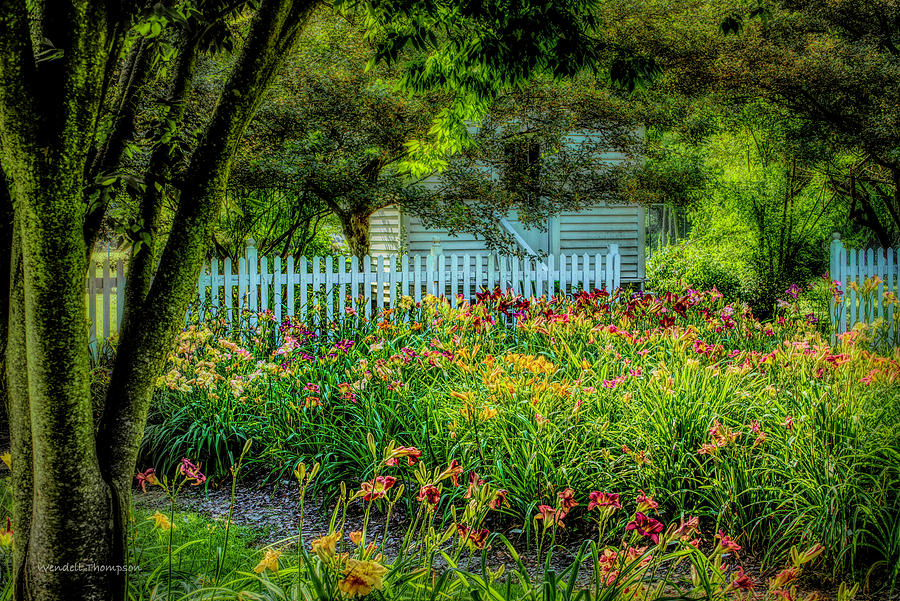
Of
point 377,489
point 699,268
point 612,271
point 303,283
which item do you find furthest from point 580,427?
point 699,268

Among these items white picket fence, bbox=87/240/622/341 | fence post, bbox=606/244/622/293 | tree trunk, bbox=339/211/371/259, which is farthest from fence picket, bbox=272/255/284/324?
fence post, bbox=606/244/622/293

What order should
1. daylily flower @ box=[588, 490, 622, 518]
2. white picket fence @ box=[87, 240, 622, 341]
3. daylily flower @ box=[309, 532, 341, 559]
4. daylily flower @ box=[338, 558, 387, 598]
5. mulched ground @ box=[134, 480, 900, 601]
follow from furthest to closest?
white picket fence @ box=[87, 240, 622, 341] < mulched ground @ box=[134, 480, 900, 601] < daylily flower @ box=[588, 490, 622, 518] < daylily flower @ box=[309, 532, 341, 559] < daylily flower @ box=[338, 558, 387, 598]

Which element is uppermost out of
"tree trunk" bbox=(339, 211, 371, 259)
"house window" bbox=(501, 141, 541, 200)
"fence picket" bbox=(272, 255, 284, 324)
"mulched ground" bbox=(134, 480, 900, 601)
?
"house window" bbox=(501, 141, 541, 200)

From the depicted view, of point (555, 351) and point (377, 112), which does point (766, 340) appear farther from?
point (377, 112)

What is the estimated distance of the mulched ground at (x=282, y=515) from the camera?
3.40m

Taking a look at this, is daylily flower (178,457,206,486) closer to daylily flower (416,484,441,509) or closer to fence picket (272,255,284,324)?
daylily flower (416,484,441,509)

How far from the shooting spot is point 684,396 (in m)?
3.91

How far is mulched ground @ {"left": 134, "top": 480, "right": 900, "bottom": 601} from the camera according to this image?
3402 mm

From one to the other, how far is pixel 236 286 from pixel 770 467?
21.1 feet

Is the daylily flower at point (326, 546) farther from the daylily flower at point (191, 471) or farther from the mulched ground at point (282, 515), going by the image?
the mulched ground at point (282, 515)

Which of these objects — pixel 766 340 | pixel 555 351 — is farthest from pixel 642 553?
pixel 766 340

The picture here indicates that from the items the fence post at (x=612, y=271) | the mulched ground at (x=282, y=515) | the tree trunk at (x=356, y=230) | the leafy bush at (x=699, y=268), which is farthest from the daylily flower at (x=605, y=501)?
the leafy bush at (x=699, y=268)

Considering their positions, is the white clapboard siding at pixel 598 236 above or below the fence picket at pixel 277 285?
above

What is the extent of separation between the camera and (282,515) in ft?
13.5
